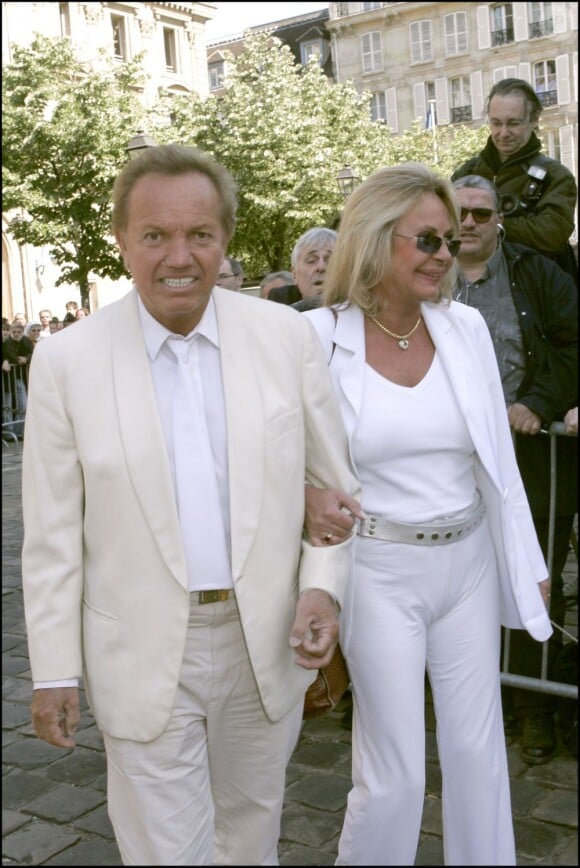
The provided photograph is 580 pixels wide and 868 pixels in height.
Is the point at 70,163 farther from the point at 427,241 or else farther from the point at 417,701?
the point at 417,701

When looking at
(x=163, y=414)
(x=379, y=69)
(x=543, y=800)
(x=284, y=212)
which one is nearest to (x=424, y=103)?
(x=379, y=69)

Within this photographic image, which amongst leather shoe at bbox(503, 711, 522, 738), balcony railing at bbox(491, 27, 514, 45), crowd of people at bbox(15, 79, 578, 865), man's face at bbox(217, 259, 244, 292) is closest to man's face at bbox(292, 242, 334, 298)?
man's face at bbox(217, 259, 244, 292)

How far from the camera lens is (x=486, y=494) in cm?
313

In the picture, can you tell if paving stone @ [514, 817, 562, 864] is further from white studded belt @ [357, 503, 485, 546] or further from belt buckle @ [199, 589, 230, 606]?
belt buckle @ [199, 589, 230, 606]

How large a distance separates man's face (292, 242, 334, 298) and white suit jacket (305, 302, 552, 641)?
2581 mm

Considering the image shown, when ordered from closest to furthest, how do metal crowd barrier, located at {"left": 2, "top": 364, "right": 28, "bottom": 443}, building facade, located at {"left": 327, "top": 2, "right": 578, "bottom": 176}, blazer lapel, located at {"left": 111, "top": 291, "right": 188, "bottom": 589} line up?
blazer lapel, located at {"left": 111, "top": 291, "right": 188, "bottom": 589} < building facade, located at {"left": 327, "top": 2, "right": 578, "bottom": 176} < metal crowd barrier, located at {"left": 2, "top": 364, "right": 28, "bottom": 443}

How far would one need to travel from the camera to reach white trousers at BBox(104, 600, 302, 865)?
2.42 metres

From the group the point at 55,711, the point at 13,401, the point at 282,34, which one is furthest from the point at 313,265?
the point at 13,401

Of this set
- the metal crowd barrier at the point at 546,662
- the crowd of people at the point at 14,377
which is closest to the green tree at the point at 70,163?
the crowd of people at the point at 14,377

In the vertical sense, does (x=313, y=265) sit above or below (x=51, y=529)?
above

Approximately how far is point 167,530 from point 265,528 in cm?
23

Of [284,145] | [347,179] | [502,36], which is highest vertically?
[284,145]

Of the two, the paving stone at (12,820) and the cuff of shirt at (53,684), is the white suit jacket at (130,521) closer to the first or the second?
the cuff of shirt at (53,684)

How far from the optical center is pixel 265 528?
246 cm
